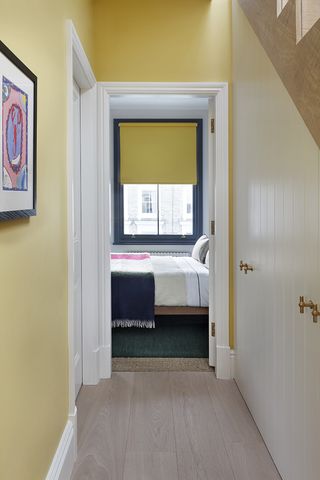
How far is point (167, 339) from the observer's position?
3.94 m

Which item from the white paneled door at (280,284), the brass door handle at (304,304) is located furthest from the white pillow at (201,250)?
the brass door handle at (304,304)

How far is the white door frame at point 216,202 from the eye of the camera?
2.98 metres

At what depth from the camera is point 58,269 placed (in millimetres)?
1873

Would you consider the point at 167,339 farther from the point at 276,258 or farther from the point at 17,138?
the point at 17,138

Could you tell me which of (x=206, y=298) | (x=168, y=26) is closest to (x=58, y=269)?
(x=168, y=26)

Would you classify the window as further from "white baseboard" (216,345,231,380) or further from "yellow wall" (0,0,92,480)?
"yellow wall" (0,0,92,480)

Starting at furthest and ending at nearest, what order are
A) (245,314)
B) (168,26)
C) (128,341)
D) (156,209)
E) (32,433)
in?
(156,209)
(128,341)
(168,26)
(245,314)
(32,433)

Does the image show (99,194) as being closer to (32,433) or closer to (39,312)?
(39,312)

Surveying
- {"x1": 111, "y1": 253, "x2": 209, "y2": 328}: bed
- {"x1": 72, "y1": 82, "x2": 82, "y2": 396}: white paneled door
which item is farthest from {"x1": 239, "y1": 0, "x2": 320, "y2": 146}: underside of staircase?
{"x1": 111, "y1": 253, "x2": 209, "y2": 328}: bed

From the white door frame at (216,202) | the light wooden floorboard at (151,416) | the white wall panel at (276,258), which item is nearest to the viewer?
the white wall panel at (276,258)

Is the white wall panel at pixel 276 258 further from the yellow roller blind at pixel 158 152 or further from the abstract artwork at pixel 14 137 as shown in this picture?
the yellow roller blind at pixel 158 152

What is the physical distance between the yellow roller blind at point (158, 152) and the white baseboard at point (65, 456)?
4.90m

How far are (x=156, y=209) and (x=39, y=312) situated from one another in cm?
540

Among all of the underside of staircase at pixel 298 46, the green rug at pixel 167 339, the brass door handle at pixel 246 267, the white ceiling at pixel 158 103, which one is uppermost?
the white ceiling at pixel 158 103
